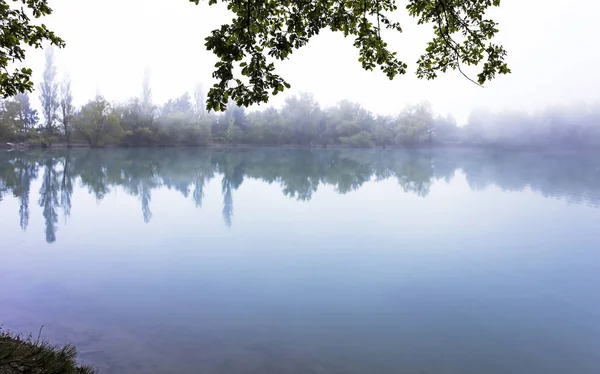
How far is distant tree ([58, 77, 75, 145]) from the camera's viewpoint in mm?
44969

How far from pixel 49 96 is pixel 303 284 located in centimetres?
5018

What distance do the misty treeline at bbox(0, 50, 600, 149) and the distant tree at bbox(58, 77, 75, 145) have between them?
10cm

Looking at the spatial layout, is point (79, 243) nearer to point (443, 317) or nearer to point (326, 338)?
point (326, 338)

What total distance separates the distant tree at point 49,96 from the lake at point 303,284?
3488 cm

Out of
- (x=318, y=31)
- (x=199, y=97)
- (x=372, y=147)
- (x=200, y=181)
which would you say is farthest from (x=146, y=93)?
(x=318, y=31)

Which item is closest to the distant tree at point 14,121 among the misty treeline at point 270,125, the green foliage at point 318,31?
the misty treeline at point 270,125

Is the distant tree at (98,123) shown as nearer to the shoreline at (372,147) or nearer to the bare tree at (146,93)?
the shoreline at (372,147)

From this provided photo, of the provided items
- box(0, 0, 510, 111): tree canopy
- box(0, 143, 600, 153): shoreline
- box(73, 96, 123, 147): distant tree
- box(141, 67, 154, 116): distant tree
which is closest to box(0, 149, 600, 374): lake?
box(0, 0, 510, 111): tree canopy

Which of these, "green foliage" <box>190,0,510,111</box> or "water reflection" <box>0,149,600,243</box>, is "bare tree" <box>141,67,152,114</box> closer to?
"water reflection" <box>0,149,600,243</box>

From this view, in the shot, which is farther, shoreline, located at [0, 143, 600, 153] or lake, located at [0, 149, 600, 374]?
shoreline, located at [0, 143, 600, 153]

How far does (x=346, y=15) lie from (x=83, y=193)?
54.6 feet

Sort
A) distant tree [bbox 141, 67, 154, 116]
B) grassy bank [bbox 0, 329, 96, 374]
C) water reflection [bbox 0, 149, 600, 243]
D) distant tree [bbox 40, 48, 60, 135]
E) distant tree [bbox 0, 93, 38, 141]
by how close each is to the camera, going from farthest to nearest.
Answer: distant tree [bbox 141, 67, 154, 116] → distant tree [bbox 40, 48, 60, 135] → distant tree [bbox 0, 93, 38, 141] → water reflection [bbox 0, 149, 600, 243] → grassy bank [bbox 0, 329, 96, 374]

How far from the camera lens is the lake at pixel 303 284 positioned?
509 cm

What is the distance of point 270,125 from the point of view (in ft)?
204
